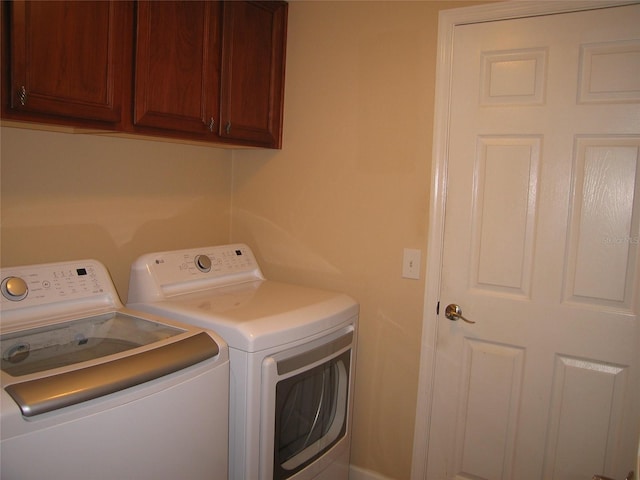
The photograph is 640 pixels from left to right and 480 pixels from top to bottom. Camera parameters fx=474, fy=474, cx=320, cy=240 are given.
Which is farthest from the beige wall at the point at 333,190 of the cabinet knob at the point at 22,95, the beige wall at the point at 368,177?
the cabinet knob at the point at 22,95

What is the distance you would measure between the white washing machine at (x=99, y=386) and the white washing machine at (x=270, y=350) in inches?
3.6

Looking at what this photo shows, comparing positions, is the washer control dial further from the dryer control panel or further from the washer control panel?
the dryer control panel

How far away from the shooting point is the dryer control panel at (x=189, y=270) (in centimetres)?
183

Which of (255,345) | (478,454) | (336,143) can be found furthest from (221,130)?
(478,454)

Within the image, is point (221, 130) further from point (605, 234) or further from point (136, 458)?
point (605, 234)

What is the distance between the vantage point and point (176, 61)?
1744mm

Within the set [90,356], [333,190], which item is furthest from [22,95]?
[333,190]

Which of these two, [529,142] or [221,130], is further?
[221,130]

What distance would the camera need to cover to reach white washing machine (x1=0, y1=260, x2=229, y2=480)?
1012 mm

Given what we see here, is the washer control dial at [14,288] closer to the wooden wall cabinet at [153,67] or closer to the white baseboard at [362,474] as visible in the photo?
the wooden wall cabinet at [153,67]

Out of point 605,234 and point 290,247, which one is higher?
point 605,234

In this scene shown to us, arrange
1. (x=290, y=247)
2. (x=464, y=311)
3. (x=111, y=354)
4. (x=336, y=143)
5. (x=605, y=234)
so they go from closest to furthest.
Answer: (x=111, y=354) < (x=605, y=234) < (x=464, y=311) < (x=336, y=143) < (x=290, y=247)

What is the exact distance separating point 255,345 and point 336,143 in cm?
107

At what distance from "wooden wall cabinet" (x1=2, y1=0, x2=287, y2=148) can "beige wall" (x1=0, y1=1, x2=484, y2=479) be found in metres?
0.22
